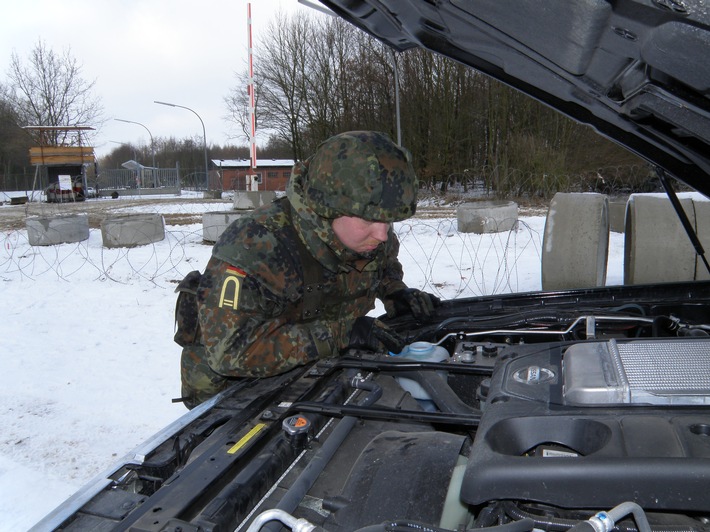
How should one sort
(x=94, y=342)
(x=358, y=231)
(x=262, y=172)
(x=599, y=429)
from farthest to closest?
1. (x=262, y=172)
2. (x=94, y=342)
3. (x=358, y=231)
4. (x=599, y=429)

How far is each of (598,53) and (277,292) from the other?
1.41 m

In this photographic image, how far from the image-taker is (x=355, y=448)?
4.61 ft

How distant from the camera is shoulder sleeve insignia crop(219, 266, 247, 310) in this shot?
2084 mm

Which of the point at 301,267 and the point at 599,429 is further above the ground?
the point at 301,267

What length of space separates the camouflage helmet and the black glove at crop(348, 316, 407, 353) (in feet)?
1.41

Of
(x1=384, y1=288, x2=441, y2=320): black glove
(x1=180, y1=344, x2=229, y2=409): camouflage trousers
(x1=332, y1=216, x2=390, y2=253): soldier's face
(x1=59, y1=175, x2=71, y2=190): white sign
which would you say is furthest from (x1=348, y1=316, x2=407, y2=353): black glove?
(x1=59, y1=175, x2=71, y2=190): white sign

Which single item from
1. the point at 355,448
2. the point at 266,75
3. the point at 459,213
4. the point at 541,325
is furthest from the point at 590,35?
the point at 266,75

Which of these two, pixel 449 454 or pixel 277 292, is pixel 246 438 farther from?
pixel 277 292

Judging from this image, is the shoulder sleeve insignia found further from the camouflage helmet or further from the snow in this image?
the snow

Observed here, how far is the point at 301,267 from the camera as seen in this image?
2.29 meters

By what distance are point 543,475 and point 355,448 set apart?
558mm

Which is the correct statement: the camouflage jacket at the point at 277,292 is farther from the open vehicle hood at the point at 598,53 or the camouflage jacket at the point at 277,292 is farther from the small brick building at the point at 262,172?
the small brick building at the point at 262,172

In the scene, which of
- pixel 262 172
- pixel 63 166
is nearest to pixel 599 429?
pixel 63 166

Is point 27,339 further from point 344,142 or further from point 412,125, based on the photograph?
point 412,125
